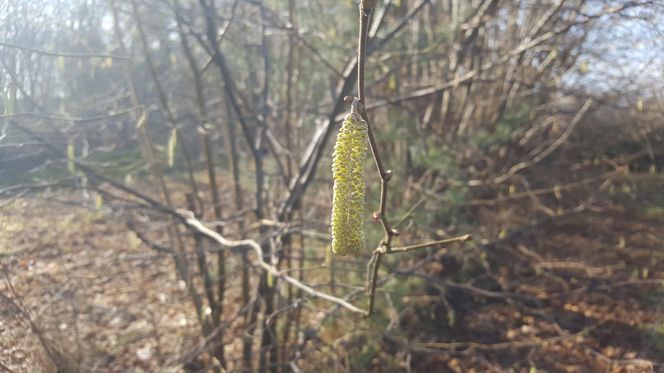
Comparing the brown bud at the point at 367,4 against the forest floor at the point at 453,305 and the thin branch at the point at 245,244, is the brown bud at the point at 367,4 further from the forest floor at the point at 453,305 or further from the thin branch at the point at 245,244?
the forest floor at the point at 453,305

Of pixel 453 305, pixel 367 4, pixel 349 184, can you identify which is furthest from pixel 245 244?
pixel 453 305

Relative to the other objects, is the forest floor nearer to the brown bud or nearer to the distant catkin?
the distant catkin

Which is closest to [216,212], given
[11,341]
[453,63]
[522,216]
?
[11,341]

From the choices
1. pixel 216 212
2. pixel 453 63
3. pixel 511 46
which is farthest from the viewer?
pixel 511 46

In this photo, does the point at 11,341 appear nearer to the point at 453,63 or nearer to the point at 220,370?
the point at 220,370

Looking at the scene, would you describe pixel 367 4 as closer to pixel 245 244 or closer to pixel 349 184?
pixel 349 184
